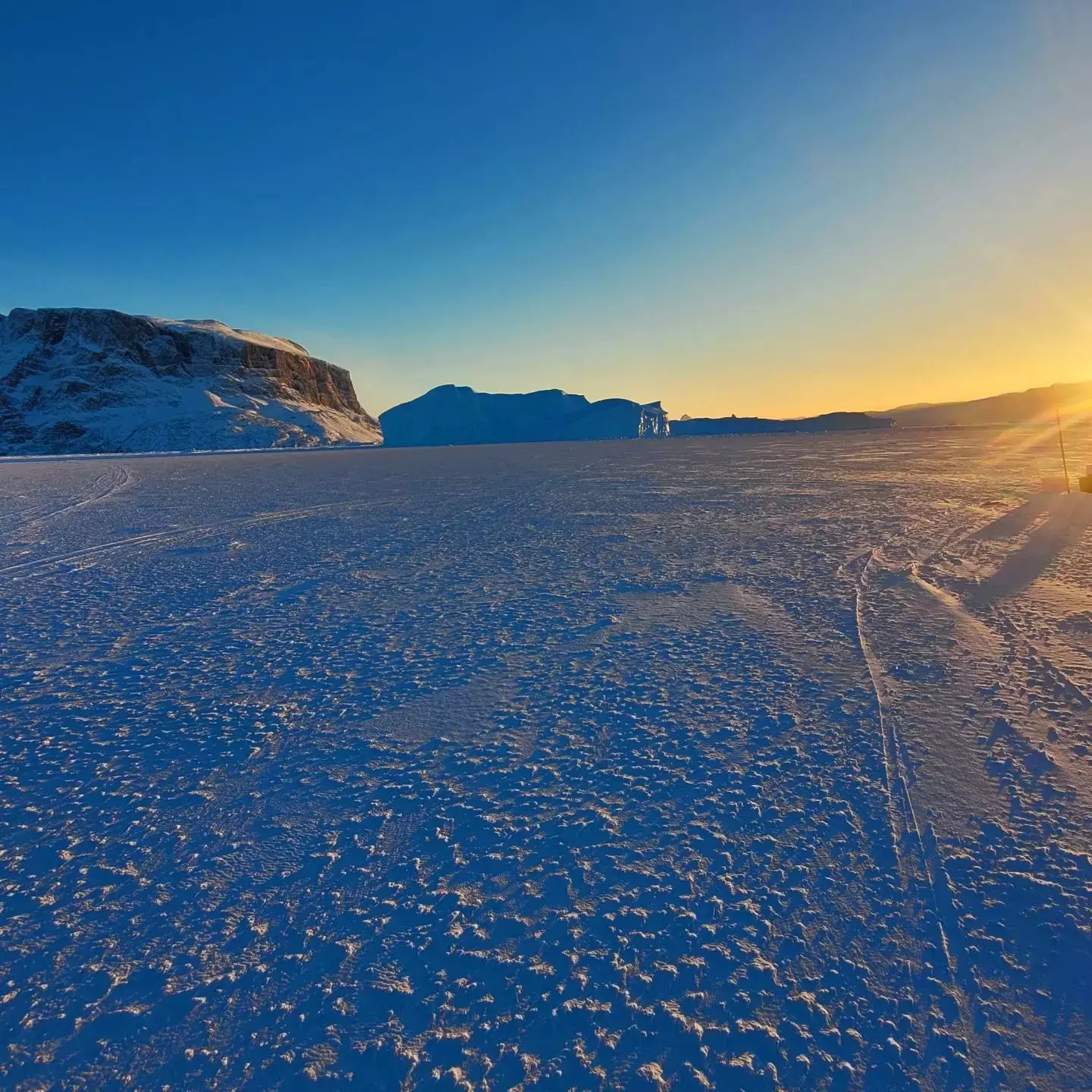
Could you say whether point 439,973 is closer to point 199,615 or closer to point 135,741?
point 135,741

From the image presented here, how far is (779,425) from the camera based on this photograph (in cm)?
16912

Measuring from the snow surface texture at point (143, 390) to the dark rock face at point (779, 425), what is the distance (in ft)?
297

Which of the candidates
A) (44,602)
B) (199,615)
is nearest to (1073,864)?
(199,615)

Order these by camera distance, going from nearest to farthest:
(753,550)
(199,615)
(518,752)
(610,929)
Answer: (610,929) < (518,752) < (199,615) < (753,550)

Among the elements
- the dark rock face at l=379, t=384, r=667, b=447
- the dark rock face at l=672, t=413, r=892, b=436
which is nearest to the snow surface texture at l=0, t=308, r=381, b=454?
the dark rock face at l=379, t=384, r=667, b=447

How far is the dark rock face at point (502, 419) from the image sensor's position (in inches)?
4712

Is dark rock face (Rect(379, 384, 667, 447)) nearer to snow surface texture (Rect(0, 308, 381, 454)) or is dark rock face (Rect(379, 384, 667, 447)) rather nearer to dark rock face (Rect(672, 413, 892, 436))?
snow surface texture (Rect(0, 308, 381, 454))

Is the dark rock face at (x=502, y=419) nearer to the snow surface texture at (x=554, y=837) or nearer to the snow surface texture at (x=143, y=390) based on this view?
the snow surface texture at (x=143, y=390)

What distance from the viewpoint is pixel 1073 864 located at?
266 centimetres

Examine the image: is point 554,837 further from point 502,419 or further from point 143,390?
point 143,390

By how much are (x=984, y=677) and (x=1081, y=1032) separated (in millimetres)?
3091

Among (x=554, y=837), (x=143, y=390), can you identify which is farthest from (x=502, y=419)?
(x=554, y=837)

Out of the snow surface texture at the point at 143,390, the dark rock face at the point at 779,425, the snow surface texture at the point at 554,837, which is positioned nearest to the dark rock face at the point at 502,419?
the snow surface texture at the point at 143,390

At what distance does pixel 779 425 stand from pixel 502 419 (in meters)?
86.8
